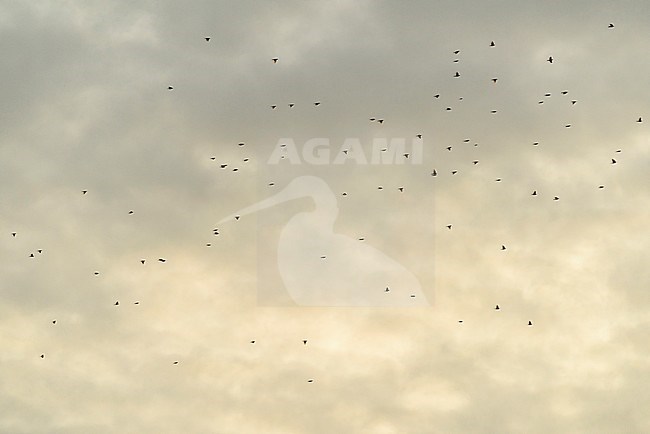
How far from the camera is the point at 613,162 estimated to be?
72812 millimetres

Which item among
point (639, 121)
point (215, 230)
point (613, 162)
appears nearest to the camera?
point (639, 121)

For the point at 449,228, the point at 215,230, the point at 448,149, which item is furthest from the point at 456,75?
the point at 215,230

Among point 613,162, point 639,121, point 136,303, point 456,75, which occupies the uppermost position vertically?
point 456,75

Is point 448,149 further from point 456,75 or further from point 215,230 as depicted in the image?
point 215,230

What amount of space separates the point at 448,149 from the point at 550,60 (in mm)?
20405

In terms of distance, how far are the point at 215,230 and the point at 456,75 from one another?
53.5m

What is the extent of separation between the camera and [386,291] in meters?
83.2

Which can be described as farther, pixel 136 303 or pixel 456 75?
pixel 136 303

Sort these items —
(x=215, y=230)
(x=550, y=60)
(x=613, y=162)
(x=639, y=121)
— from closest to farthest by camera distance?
(x=550, y=60)
(x=639, y=121)
(x=613, y=162)
(x=215, y=230)

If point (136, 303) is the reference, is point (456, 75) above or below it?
above

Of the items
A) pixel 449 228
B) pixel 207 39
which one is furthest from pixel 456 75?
pixel 207 39

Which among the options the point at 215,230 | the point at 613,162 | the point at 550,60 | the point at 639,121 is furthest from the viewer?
the point at 215,230

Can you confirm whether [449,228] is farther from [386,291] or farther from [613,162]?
[613,162]

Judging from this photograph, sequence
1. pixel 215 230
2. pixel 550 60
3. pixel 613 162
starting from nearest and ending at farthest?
1. pixel 550 60
2. pixel 613 162
3. pixel 215 230
